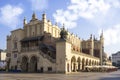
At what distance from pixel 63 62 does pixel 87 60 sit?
2855cm

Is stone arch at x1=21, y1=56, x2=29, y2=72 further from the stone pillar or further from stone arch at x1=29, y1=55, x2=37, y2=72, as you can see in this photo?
the stone pillar

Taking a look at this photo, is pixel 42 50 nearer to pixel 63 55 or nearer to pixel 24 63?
pixel 24 63

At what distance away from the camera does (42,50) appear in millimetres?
72312

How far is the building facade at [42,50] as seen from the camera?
209 ft

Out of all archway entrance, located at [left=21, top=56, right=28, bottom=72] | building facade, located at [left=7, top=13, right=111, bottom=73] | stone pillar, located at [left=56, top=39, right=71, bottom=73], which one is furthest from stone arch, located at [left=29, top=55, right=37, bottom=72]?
stone pillar, located at [left=56, top=39, right=71, bottom=73]

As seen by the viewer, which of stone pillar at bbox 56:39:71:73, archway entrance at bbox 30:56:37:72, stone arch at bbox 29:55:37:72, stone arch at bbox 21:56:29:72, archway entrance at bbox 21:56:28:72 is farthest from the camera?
archway entrance at bbox 21:56:28:72

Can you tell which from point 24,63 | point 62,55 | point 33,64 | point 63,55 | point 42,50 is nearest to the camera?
point 63,55

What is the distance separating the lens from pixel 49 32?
79812 millimetres

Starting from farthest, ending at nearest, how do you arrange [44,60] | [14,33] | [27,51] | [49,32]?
1. [14,33]
2. [49,32]
3. [27,51]
4. [44,60]

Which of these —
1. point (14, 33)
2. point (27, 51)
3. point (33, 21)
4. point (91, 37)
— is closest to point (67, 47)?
point (27, 51)

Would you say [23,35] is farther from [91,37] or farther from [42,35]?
[91,37]

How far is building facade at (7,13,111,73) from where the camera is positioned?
6375cm

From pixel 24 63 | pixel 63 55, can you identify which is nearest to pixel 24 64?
pixel 24 63

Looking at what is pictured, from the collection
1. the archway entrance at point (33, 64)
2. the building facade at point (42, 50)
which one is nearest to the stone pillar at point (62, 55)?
the building facade at point (42, 50)
